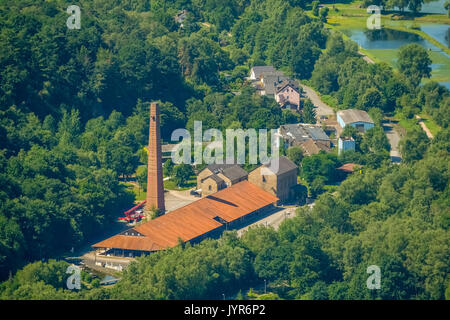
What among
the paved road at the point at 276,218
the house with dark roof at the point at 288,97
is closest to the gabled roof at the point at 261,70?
the house with dark roof at the point at 288,97

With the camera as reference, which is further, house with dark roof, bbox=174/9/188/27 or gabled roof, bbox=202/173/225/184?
house with dark roof, bbox=174/9/188/27

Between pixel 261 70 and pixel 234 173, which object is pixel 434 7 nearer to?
pixel 261 70

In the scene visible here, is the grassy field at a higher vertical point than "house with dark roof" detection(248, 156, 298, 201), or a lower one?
higher

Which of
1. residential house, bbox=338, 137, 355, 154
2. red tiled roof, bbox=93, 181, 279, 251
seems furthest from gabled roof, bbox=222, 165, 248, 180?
residential house, bbox=338, 137, 355, 154

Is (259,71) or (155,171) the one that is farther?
(259,71)

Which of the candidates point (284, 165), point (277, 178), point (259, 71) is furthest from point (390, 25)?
point (277, 178)

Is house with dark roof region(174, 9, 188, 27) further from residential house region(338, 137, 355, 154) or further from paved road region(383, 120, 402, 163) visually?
residential house region(338, 137, 355, 154)

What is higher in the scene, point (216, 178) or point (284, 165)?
point (284, 165)
